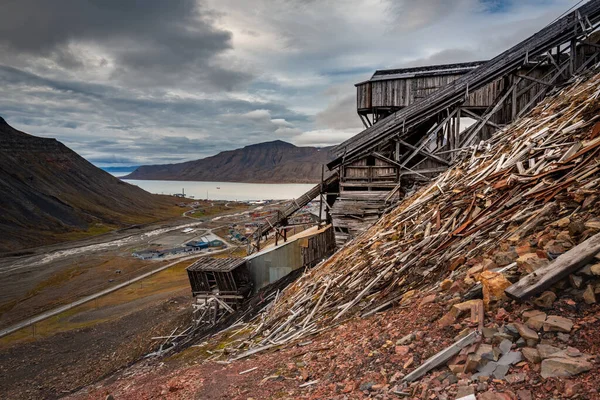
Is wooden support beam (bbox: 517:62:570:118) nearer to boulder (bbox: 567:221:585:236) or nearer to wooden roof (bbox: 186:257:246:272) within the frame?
boulder (bbox: 567:221:585:236)

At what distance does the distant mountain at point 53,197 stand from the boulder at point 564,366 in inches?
3917

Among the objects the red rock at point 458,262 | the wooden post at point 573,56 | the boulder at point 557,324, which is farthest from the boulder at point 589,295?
the wooden post at point 573,56

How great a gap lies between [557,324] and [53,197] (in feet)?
458

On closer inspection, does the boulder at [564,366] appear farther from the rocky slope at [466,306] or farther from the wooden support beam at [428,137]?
the wooden support beam at [428,137]

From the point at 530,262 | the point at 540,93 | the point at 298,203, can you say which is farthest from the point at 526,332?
the point at 298,203

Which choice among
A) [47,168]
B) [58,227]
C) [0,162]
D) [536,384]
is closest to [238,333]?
[536,384]

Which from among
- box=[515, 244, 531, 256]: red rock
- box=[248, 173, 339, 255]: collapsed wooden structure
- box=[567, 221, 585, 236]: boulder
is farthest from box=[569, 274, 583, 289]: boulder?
box=[248, 173, 339, 255]: collapsed wooden structure

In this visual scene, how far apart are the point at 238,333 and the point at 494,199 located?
33.0 ft

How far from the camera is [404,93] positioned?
82.9 ft

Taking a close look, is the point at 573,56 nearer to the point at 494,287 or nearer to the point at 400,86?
the point at 400,86

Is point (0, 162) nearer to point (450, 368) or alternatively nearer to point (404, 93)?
point (404, 93)

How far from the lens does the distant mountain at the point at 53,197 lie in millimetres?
91375

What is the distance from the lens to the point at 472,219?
777cm

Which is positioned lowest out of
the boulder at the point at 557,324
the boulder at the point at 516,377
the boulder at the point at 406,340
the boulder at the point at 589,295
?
the boulder at the point at 406,340
